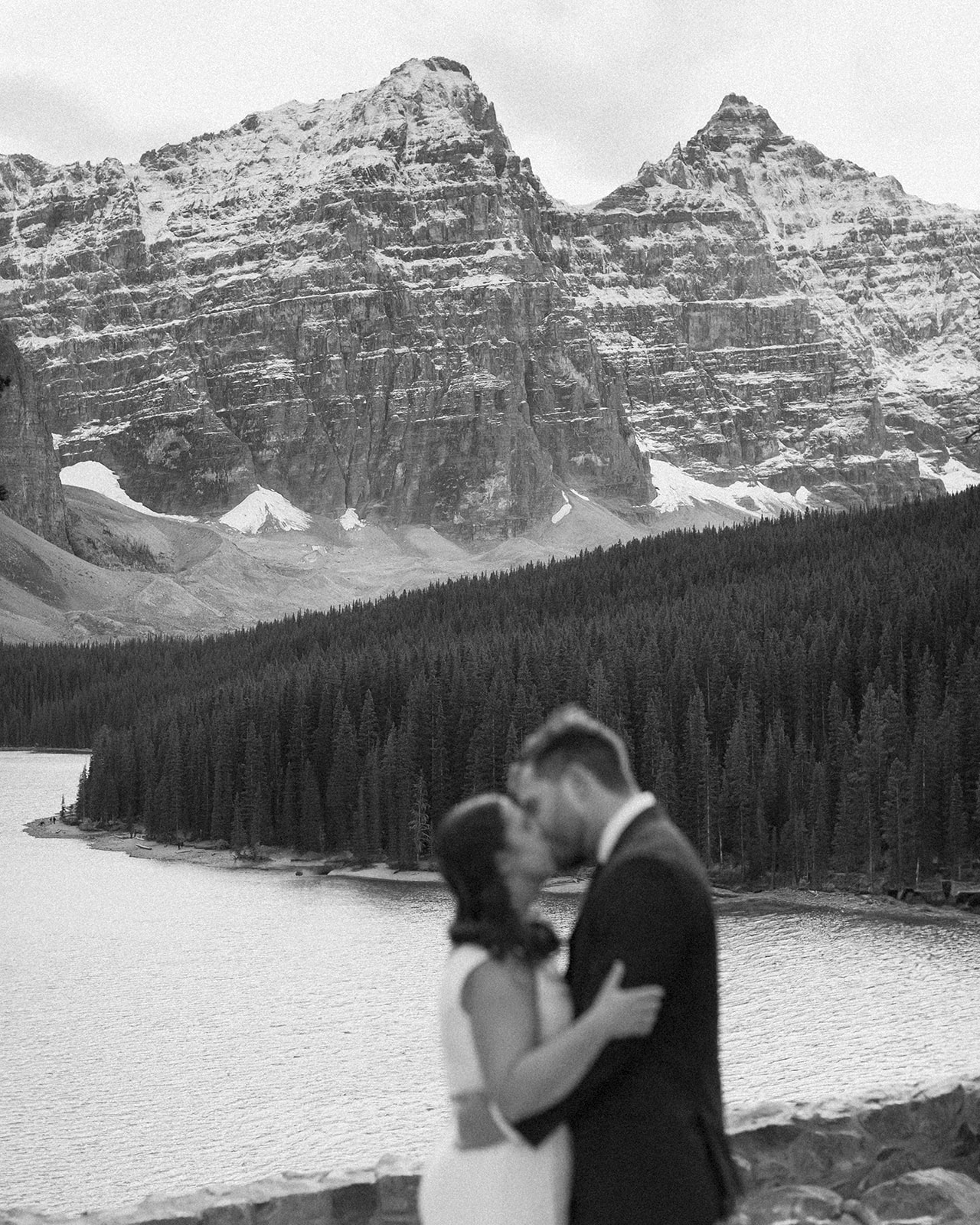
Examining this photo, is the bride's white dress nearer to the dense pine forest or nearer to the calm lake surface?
the calm lake surface

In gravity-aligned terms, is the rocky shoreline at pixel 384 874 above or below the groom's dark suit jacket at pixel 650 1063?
below

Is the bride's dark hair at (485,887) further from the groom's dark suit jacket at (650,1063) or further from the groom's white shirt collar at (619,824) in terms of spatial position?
the groom's white shirt collar at (619,824)

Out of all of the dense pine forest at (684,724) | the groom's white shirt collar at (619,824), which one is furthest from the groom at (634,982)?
the dense pine forest at (684,724)

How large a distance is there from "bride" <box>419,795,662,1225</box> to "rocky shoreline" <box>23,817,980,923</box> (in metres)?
51.0

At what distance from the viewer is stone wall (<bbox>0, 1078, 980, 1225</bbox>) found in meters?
11.2

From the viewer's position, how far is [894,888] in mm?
78250

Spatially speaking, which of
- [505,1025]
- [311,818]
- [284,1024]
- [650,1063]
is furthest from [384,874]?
[505,1025]

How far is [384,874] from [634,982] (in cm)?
8671

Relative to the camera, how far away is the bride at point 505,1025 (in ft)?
20.8

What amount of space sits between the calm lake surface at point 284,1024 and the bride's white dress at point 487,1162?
14.6m

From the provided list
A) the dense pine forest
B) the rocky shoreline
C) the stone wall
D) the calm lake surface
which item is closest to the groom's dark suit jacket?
the stone wall

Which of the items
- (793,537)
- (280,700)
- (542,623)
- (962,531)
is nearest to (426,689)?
(280,700)

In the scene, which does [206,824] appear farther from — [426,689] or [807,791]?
[807,791]

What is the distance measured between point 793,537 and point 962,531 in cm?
2652
